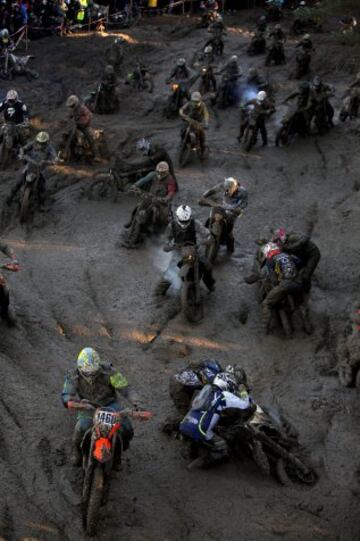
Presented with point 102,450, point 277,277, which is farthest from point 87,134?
point 102,450

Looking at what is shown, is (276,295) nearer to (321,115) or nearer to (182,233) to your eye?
(182,233)

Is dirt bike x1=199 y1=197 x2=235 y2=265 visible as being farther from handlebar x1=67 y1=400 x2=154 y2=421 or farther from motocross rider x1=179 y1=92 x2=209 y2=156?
handlebar x1=67 y1=400 x2=154 y2=421

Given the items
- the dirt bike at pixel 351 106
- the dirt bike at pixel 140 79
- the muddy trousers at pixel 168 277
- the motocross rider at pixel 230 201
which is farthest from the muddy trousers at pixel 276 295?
the dirt bike at pixel 140 79

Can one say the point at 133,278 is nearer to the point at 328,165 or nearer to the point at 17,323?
the point at 17,323

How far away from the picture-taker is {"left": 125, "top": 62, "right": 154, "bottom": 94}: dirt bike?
65.9ft

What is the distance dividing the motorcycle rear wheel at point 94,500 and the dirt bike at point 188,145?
33.1 ft

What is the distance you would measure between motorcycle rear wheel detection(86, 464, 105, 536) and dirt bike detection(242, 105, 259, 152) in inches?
435

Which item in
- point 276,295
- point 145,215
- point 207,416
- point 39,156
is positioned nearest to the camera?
point 207,416

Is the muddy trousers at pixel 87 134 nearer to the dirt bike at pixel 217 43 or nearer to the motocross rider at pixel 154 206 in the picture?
the motocross rider at pixel 154 206

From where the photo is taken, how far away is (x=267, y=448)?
7316mm

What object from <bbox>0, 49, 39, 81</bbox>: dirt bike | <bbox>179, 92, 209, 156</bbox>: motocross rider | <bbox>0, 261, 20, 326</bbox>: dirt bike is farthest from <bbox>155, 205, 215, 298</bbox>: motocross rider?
<bbox>0, 49, 39, 81</bbox>: dirt bike

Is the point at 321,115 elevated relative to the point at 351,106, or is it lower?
lower

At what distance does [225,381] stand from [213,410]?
14.5 inches

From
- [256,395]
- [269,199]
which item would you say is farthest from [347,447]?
[269,199]
